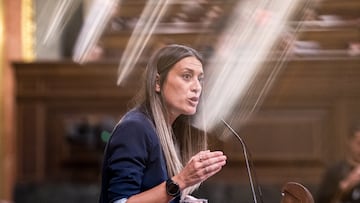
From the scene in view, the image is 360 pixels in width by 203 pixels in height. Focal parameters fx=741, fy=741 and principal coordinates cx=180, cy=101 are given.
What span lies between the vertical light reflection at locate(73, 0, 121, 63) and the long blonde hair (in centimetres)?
Result: 113

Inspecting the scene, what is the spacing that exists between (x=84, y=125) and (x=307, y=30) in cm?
80

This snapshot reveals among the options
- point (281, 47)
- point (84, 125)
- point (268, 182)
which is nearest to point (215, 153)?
point (268, 182)

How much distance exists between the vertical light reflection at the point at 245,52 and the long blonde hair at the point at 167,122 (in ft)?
0.34

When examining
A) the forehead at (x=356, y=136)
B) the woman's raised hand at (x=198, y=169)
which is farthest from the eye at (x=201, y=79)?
the forehead at (x=356, y=136)

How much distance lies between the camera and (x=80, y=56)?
2240 millimetres

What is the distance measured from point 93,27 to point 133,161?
146cm

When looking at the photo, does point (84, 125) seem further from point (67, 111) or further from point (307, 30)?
point (307, 30)

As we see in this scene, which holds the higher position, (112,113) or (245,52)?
(245,52)

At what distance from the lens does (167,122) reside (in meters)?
0.83

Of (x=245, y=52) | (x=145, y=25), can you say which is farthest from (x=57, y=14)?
(x=245, y=52)

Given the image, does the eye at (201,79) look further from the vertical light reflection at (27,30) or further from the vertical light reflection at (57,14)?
the vertical light reflection at (27,30)

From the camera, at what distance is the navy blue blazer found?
31.1 inches

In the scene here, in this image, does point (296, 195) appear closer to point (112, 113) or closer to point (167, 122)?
point (167, 122)

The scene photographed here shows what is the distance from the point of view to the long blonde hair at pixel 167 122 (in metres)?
0.82
